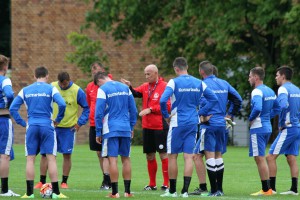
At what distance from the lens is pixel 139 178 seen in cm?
2027

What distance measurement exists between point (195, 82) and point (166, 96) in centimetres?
57

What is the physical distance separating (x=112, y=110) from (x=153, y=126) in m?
2.42

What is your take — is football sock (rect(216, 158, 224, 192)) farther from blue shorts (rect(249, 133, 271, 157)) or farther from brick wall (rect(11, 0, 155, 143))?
brick wall (rect(11, 0, 155, 143))

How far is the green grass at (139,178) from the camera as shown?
645 inches

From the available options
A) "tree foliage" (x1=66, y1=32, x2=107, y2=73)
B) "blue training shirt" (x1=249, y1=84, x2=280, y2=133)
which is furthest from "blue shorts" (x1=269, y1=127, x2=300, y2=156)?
"tree foliage" (x1=66, y1=32, x2=107, y2=73)

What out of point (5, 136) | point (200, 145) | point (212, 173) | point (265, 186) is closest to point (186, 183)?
point (212, 173)

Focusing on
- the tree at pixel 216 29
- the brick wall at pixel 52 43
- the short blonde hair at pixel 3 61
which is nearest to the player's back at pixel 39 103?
the short blonde hair at pixel 3 61

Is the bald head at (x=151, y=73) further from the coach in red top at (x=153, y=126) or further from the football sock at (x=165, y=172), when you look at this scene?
the football sock at (x=165, y=172)

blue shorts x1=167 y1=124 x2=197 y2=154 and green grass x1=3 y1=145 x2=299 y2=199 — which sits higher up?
blue shorts x1=167 y1=124 x2=197 y2=154

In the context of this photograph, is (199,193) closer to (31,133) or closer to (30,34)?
(31,133)

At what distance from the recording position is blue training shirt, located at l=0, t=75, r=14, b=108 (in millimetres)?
15977

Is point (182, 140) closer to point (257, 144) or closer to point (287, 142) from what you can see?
point (257, 144)

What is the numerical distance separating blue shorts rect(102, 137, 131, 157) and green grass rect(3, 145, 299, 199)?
74 centimetres

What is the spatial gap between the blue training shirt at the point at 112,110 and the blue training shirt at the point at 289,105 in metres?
2.80
